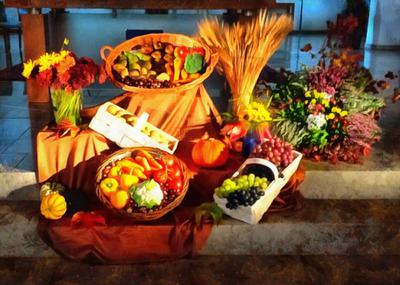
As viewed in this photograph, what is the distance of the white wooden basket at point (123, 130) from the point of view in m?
2.87

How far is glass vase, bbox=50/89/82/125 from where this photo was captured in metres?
2.92

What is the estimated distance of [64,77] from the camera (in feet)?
9.34

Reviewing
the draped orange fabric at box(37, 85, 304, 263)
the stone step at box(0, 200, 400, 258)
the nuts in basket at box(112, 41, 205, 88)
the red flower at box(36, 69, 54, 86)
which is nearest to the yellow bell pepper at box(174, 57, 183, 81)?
the nuts in basket at box(112, 41, 205, 88)

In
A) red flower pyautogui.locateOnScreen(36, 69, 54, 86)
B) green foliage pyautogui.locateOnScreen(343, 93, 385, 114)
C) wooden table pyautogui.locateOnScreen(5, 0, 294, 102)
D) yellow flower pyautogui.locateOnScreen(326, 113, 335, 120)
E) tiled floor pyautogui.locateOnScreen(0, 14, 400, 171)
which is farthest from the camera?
wooden table pyautogui.locateOnScreen(5, 0, 294, 102)

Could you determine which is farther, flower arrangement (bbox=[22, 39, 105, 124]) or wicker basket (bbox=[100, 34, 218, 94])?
wicker basket (bbox=[100, 34, 218, 94])

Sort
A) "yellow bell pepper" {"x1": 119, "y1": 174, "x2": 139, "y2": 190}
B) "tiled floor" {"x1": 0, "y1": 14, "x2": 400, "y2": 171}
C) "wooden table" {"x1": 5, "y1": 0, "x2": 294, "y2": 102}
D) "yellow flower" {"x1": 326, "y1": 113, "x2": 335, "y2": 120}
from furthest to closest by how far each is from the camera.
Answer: "wooden table" {"x1": 5, "y1": 0, "x2": 294, "y2": 102} → "tiled floor" {"x1": 0, "y1": 14, "x2": 400, "y2": 171} → "yellow flower" {"x1": 326, "y1": 113, "x2": 335, "y2": 120} → "yellow bell pepper" {"x1": 119, "y1": 174, "x2": 139, "y2": 190}

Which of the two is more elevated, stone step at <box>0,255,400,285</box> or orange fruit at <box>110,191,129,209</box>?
orange fruit at <box>110,191,129,209</box>

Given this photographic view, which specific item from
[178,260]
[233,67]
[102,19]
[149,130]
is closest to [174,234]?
[178,260]

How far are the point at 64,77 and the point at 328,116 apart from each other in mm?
1457

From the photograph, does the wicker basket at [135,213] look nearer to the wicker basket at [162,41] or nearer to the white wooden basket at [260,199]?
the white wooden basket at [260,199]

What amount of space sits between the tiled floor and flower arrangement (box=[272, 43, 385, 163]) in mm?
186

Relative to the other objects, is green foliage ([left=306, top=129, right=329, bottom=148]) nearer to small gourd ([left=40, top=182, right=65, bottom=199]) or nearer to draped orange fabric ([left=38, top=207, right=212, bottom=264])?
draped orange fabric ([left=38, top=207, right=212, bottom=264])

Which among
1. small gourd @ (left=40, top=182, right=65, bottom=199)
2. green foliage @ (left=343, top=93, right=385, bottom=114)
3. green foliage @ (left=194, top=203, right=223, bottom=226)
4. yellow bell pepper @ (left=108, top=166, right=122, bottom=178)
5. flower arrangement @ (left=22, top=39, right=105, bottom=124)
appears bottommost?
green foliage @ (left=194, top=203, right=223, bottom=226)

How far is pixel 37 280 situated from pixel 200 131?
1.20 meters
